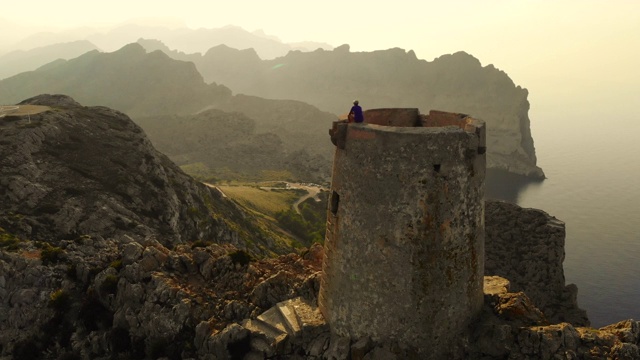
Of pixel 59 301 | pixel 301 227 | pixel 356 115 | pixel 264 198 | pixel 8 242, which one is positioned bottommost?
pixel 301 227

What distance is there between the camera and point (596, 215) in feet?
314

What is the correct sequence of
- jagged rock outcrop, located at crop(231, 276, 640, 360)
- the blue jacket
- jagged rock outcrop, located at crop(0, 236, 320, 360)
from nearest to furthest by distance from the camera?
jagged rock outcrop, located at crop(231, 276, 640, 360)
the blue jacket
jagged rock outcrop, located at crop(0, 236, 320, 360)

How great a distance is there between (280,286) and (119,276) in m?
6.88

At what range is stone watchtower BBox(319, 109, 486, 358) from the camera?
13438 mm

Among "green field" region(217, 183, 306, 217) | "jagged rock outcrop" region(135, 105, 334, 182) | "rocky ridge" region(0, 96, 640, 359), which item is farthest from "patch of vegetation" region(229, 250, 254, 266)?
"jagged rock outcrop" region(135, 105, 334, 182)

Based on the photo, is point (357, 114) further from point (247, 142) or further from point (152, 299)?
point (247, 142)

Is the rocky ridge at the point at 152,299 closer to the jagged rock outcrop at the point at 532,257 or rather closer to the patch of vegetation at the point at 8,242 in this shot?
the patch of vegetation at the point at 8,242

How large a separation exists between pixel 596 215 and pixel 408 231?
323ft

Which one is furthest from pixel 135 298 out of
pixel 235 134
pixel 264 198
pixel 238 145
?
pixel 235 134

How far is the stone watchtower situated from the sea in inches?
1869

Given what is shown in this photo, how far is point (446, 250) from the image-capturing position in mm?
13828

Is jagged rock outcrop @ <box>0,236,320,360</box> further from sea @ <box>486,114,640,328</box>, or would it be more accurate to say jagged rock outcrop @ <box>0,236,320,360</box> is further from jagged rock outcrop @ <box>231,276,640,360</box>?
sea @ <box>486,114,640,328</box>

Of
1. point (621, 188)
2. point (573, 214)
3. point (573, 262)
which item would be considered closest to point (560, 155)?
point (621, 188)

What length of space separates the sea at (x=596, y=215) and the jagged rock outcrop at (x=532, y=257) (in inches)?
840
